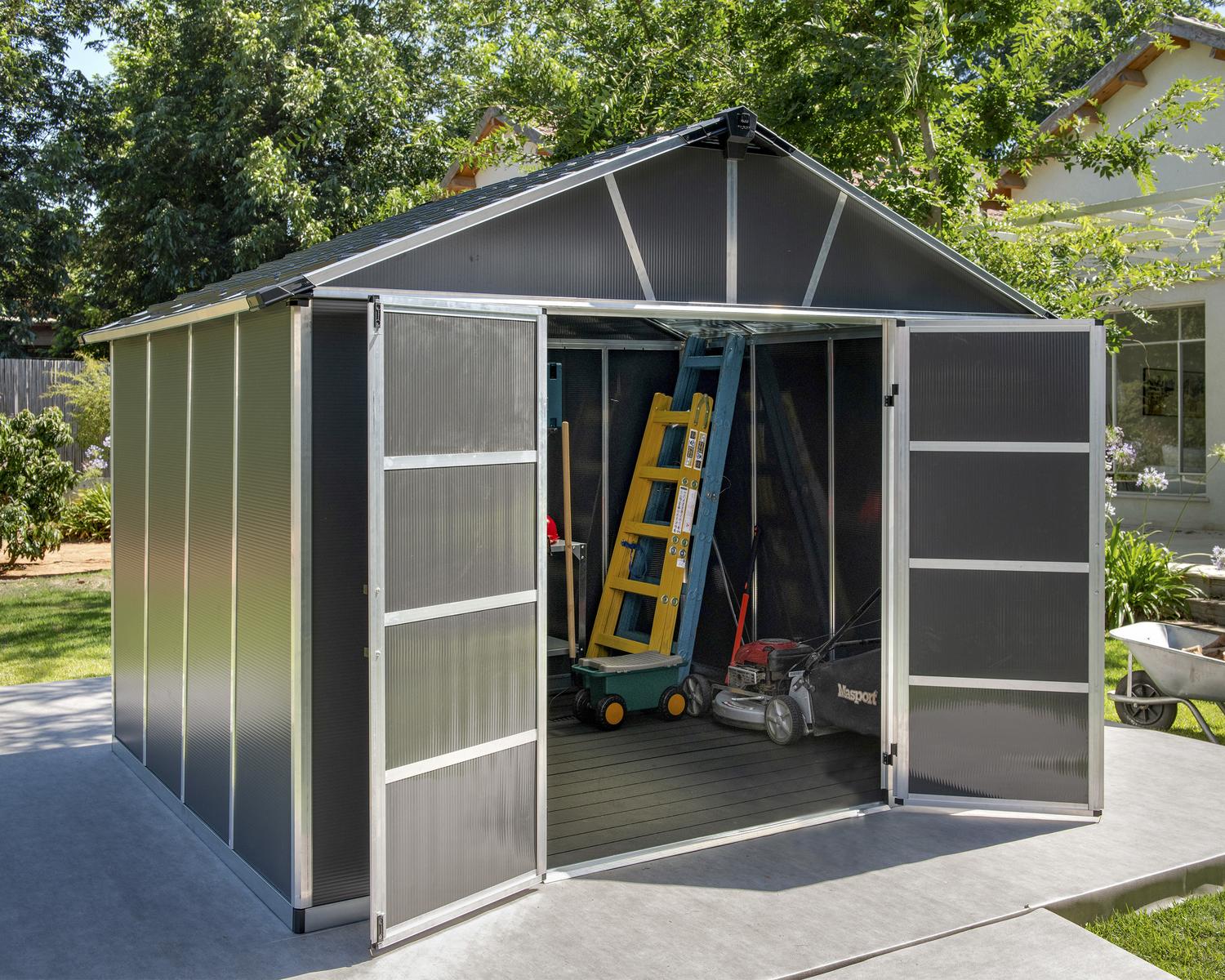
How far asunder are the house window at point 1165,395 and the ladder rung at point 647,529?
8.03 metres

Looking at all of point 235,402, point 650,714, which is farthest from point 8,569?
point 235,402

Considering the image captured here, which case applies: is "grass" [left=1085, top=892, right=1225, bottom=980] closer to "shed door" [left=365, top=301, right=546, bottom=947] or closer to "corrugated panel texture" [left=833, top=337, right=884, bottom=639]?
"shed door" [left=365, top=301, right=546, bottom=947]

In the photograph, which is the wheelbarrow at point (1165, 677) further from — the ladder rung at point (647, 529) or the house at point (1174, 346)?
the house at point (1174, 346)

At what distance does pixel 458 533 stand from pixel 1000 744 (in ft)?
9.54

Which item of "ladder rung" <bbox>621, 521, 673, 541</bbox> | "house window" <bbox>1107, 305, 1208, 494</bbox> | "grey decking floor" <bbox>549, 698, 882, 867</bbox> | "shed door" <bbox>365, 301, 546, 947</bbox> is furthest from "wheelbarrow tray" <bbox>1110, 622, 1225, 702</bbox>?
"house window" <bbox>1107, 305, 1208, 494</bbox>

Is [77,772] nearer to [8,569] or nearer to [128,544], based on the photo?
[128,544]

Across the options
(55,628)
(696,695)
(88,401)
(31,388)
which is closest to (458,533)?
(696,695)

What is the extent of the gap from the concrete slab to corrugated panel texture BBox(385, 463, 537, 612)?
189cm

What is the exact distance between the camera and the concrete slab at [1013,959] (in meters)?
4.18

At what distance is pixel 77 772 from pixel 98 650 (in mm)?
3419

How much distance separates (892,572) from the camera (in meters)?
5.88

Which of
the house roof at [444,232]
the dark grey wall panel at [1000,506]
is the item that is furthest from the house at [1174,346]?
the house roof at [444,232]

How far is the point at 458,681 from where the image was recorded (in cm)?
459

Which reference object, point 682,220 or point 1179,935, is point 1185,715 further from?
point 682,220
